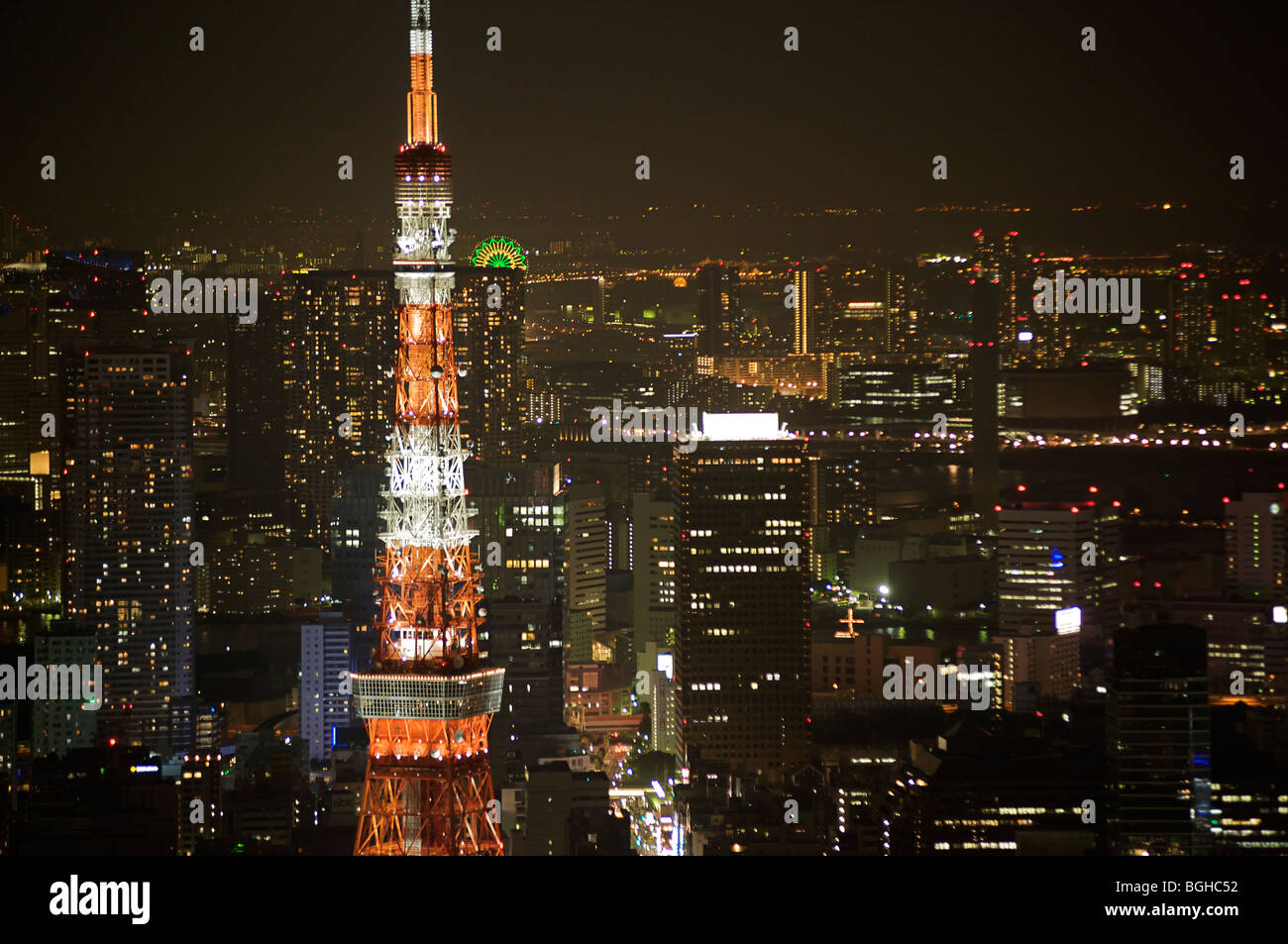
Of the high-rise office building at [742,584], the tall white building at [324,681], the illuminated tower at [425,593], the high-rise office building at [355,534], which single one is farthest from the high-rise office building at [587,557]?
the illuminated tower at [425,593]

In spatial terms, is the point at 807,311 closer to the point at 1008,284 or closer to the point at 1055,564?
the point at 1008,284

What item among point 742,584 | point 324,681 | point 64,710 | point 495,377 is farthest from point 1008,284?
point 64,710

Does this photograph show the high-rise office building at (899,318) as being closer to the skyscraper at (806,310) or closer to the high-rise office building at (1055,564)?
the skyscraper at (806,310)

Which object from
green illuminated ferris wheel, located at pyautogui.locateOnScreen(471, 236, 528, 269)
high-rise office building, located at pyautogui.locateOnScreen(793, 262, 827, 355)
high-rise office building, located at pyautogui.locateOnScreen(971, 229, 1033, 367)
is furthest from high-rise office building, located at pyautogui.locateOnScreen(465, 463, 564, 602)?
high-rise office building, located at pyautogui.locateOnScreen(971, 229, 1033, 367)

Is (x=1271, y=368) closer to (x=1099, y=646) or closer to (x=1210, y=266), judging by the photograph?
(x=1210, y=266)

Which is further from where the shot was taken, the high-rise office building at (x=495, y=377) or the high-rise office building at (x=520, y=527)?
the high-rise office building at (x=520, y=527)
